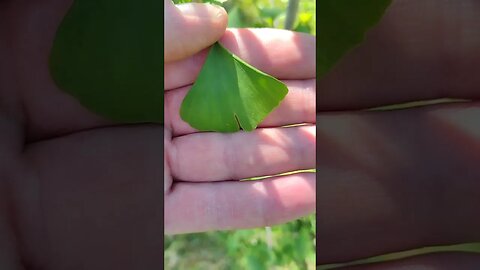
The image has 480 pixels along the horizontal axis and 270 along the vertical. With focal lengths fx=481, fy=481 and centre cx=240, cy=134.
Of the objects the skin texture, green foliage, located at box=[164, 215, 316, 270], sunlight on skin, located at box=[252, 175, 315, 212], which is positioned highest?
the skin texture

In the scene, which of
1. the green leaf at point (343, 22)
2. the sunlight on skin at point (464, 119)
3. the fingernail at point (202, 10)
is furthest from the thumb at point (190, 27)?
the sunlight on skin at point (464, 119)

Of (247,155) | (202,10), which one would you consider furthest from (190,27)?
(247,155)

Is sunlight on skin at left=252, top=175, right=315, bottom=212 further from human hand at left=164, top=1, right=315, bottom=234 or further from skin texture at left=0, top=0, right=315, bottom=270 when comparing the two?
skin texture at left=0, top=0, right=315, bottom=270

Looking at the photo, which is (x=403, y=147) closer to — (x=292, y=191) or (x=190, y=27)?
(x=292, y=191)

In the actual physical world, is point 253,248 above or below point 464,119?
below

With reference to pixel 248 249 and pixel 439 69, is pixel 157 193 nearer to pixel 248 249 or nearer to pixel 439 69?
pixel 248 249

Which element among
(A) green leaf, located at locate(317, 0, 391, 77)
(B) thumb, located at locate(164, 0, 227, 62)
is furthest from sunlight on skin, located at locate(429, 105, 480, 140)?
(B) thumb, located at locate(164, 0, 227, 62)

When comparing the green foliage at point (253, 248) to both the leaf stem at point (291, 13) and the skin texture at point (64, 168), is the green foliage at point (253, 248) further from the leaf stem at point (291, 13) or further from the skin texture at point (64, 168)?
the leaf stem at point (291, 13)
